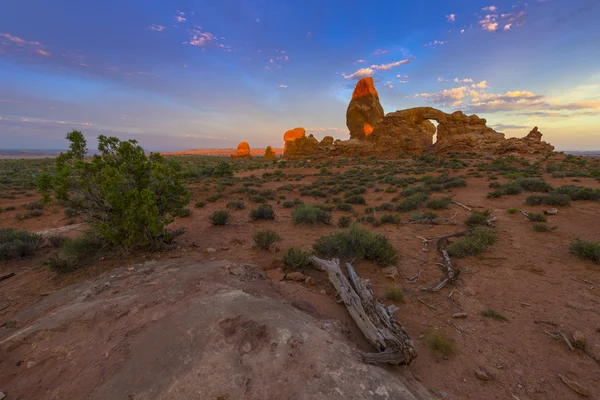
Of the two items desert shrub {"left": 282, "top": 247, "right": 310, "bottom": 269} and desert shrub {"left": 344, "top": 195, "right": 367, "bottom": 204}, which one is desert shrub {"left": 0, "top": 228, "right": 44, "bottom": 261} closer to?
desert shrub {"left": 282, "top": 247, "right": 310, "bottom": 269}

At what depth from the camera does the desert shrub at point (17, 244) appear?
20.1 feet

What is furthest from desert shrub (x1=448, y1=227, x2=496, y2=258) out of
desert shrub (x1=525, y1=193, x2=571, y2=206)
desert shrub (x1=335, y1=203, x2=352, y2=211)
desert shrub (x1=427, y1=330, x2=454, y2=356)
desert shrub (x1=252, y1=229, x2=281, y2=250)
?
desert shrub (x1=335, y1=203, x2=352, y2=211)

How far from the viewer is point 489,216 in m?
8.39

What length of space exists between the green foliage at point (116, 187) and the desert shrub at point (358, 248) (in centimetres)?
379

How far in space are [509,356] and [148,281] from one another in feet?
17.1

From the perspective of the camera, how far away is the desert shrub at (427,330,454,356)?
10.9 feet

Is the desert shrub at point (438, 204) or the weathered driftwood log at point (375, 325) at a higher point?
the desert shrub at point (438, 204)

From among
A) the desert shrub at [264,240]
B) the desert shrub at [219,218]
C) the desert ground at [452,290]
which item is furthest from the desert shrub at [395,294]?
the desert shrub at [219,218]

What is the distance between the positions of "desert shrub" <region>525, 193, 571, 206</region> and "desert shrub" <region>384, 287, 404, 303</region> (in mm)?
8269

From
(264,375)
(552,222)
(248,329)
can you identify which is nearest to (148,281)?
(248,329)

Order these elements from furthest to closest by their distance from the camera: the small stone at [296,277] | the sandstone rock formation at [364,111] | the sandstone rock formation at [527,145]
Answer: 1. the sandstone rock formation at [364,111]
2. the sandstone rock formation at [527,145]
3. the small stone at [296,277]

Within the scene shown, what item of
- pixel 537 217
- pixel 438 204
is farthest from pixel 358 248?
pixel 537 217

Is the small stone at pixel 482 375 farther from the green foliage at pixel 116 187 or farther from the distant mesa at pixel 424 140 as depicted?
the distant mesa at pixel 424 140

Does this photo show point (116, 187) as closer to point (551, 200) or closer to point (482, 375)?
point (482, 375)
